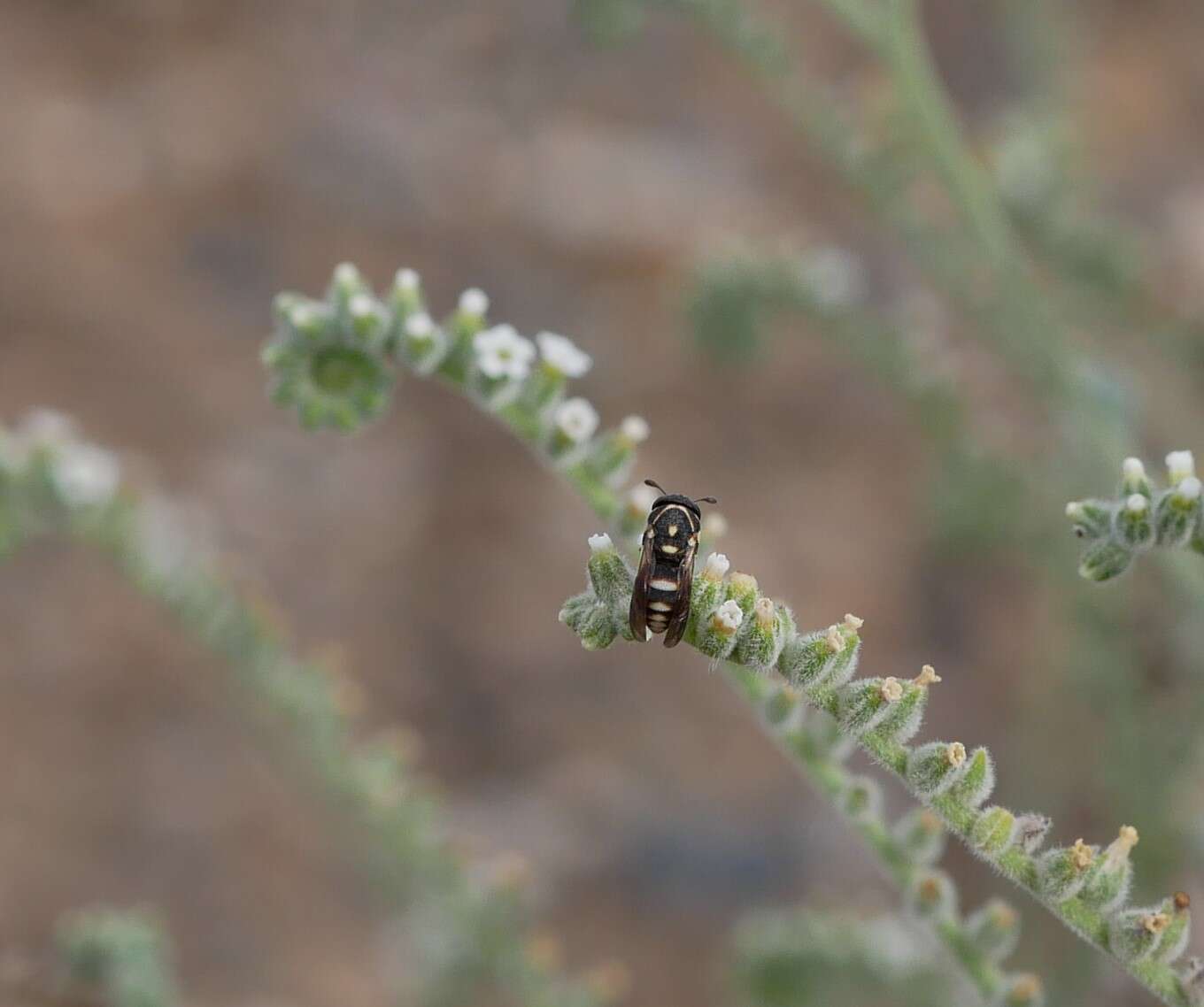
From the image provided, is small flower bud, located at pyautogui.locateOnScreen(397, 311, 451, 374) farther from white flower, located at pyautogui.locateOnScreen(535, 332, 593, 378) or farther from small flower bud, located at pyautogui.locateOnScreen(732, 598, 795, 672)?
small flower bud, located at pyautogui.locateOnScreen(732, 598, 795, 672)

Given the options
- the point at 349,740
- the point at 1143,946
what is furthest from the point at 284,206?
the point at 1143,946

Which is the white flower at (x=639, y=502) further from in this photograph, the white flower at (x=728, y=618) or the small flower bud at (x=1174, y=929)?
the small flower bud at (x=1174, y=929)

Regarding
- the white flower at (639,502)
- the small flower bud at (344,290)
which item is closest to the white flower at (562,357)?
the white flower at (639,502)

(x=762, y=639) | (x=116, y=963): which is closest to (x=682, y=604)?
(x=762, y=639)

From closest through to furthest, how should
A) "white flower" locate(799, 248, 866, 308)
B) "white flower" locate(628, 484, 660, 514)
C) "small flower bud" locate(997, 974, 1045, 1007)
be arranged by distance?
"small flower bud" locate(997, 974, 1045, 1007) → "white flower" locate(628, 484, 660, 514) → "white flower" locate(799, 248, 866, 308)

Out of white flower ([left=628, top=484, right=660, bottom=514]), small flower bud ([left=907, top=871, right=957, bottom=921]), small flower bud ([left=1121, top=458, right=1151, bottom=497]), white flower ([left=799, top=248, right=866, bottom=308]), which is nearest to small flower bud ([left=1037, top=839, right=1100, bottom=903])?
small flower bud ([left=907, top=871, right=957, bottom=921])
